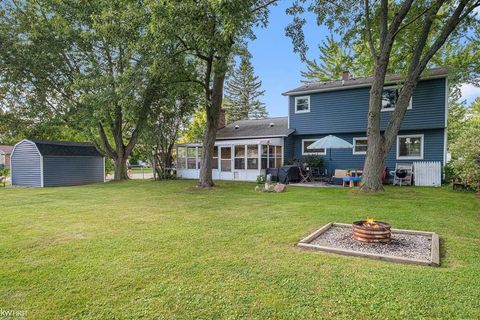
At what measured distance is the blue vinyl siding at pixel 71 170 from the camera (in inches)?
611

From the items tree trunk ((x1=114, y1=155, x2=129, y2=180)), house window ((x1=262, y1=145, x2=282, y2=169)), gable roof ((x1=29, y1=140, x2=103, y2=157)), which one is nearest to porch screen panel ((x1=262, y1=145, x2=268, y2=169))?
house window ((x1=262, y1=145, x2=282, y2=169))

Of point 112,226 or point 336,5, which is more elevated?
point 336,5

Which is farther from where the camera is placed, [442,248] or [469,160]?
[469,160]

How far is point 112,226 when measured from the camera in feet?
18.9

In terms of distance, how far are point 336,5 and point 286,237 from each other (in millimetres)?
11094

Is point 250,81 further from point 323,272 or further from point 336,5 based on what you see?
point 323,272

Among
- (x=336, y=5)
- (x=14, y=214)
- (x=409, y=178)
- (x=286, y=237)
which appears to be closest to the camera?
(x=286, y=237)

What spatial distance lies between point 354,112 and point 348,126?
75 cm

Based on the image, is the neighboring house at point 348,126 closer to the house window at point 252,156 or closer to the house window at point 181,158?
the house window at point 252,156

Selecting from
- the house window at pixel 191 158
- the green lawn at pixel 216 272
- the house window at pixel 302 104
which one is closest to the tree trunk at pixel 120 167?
the house window at pixel 191 158

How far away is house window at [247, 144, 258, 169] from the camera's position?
15.9 metres

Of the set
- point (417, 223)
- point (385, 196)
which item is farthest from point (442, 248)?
point (385, 196)

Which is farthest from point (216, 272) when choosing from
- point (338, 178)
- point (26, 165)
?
point (26, 165)

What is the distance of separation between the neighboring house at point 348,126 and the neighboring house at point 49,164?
20.5 ft
